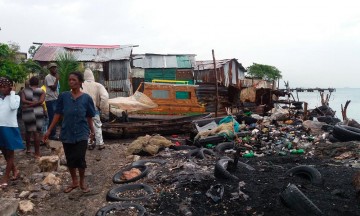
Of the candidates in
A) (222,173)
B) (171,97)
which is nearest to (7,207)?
(222,173)

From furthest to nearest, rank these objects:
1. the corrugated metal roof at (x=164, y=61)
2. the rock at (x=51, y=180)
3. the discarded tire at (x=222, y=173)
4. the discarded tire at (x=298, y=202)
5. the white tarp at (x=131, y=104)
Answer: the corrugated metal roof at (x=164, y=61) < the white tarp at (x=131, y=104) < the rock at (x=51, y=180) < the discarded tire at (x=222, y=173) < the discarded tire at (x=298, y=202)

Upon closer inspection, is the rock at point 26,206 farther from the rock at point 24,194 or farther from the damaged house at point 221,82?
the damaged house at point 221,82

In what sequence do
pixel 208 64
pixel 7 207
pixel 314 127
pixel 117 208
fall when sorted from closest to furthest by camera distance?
1. pixel 7 207
2. pixel 117 208
3. pixel 314 127
4. pixel 208 64

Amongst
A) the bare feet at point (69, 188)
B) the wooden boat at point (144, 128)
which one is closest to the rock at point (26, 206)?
the bare feet at point (69, 188)

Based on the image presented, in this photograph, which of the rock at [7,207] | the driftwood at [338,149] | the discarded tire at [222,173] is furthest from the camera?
the driftwood at [338,149]

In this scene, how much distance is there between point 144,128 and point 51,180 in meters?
5.85

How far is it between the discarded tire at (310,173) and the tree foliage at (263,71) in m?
37.2

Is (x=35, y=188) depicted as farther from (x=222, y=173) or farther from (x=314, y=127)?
(x=314, y=127)

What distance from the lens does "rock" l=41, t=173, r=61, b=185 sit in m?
5.34

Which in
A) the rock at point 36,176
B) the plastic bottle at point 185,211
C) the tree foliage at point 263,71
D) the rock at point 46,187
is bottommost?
the rock at point 46,187

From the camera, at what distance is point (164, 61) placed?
25.5 metres

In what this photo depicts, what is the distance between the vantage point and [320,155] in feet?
26.5

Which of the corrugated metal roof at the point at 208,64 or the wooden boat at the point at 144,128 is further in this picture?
the corrugated metal roof at the point at 208,64

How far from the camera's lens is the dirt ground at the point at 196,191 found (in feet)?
13.5
